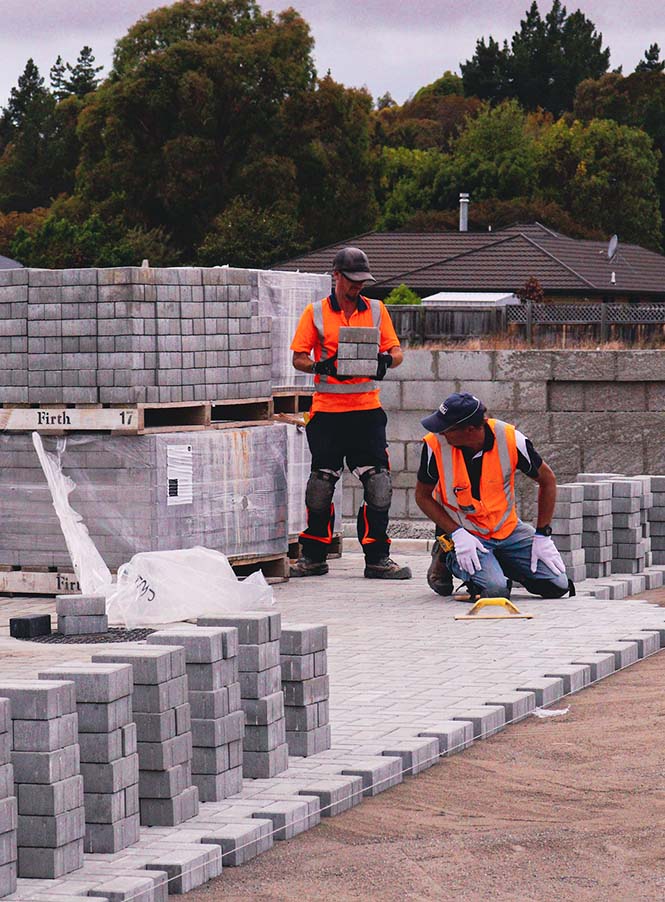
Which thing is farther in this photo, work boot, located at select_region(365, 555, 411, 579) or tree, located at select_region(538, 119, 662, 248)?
tree, located at select_region(538, 119, 662, 248)

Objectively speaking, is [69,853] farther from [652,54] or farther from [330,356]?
[652,54]

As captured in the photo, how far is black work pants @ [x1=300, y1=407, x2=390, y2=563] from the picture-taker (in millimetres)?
12258

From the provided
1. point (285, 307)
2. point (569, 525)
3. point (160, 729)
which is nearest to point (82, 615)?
point (569, 525)

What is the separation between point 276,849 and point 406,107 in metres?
93.3

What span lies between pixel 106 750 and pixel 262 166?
56.7 metres

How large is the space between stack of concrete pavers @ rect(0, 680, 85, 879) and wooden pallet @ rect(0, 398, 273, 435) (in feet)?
19.7

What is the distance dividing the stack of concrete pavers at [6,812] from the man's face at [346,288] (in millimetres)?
7248

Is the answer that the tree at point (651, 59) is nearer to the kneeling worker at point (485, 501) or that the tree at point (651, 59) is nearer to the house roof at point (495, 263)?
the house roof at point (495, 263)

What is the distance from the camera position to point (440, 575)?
11523 millimetres

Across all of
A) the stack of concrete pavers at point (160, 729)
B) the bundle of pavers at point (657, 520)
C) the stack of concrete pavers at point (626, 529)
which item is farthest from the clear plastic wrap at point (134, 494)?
the stack of concrete pavers at point (160, 729)

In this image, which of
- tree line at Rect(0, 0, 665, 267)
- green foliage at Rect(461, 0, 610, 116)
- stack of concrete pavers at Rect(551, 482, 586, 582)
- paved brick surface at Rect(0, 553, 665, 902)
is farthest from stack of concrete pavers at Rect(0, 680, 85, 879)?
green foliage at Rect(461, 0, 610, 116)

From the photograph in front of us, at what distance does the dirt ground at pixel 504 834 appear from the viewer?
5344mm

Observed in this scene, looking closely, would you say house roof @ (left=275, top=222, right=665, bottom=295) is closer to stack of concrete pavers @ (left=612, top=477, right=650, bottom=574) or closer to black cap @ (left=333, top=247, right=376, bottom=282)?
stack of concrete pavers @ (left=612, top=477, right=650, bottom=574)

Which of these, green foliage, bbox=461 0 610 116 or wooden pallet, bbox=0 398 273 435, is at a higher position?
green foliage, bbox=461 0 610 116
